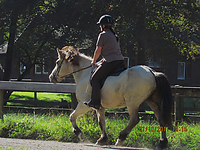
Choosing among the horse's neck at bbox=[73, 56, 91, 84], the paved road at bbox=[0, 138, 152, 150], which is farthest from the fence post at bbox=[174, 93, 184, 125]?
the horse's neck at bbox=[73, 56, 91, 84]

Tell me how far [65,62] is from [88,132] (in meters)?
1.72

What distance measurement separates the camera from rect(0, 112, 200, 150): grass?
5457 millimetres

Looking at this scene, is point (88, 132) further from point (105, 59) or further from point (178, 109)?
point (178, 109)

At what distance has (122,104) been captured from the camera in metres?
5.55

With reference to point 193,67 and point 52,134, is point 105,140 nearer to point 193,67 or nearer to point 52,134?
point 52,134

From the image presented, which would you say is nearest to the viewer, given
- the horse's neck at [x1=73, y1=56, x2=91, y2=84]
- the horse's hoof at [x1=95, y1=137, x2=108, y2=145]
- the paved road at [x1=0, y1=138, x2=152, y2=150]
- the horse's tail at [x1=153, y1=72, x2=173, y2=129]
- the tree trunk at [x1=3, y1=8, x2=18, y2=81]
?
the horse's tail at [x1=153, y1=72, x2=173, y2=129]

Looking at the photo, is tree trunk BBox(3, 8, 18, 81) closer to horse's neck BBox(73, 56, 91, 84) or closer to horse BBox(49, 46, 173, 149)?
horse's neck BBox(73, 56, 91, 84)

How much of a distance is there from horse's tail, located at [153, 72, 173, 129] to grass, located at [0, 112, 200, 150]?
1.89 feet

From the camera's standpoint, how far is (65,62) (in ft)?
21.2

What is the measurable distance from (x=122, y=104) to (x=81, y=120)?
4.97ft

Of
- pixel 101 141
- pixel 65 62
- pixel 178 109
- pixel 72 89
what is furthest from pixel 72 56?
pixel 178 109

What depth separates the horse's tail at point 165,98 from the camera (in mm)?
5105

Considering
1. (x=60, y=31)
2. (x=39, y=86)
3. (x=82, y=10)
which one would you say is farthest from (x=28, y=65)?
(x=39, y=86)

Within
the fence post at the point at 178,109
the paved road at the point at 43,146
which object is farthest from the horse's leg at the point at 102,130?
the fence post at the point at 178,109
